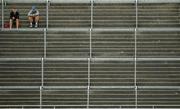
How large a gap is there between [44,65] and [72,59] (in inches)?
43.2

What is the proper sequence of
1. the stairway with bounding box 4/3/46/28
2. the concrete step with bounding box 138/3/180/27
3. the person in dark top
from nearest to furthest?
the person in dark top, the concrete step with bounding box 138/3/180/27, the stairway with bounding box 4/3/46/28

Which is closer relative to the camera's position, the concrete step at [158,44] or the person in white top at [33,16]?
the person in white top at [33,16]

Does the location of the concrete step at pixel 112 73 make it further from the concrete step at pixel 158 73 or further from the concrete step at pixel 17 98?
the concrete step at pixel 17 98

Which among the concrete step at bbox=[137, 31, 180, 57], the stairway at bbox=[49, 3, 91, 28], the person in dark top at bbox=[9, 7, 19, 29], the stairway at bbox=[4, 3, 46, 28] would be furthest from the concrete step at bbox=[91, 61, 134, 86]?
the person in dark top at bbox=[9, 7, 19, 29]

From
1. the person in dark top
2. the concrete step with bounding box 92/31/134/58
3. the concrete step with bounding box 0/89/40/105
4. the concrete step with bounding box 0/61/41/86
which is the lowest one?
the concrete step with bounding box 0/89/40/105

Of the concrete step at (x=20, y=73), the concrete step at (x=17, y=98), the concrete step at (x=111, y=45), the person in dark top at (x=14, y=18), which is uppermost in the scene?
the person in dark top at (x=14, y=18)

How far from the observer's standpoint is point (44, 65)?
64.2ft

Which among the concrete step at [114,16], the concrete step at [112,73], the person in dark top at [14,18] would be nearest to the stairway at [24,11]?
the person in dark top at [14,18]

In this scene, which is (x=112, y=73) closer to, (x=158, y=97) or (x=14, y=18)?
(x=158, y=97)

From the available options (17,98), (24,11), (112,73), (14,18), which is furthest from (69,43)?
(17,98)

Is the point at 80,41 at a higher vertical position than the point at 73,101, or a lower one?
higher

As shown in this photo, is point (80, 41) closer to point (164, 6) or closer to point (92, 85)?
point (92, 85)

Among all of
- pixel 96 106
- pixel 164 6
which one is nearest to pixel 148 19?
pixel 164 6

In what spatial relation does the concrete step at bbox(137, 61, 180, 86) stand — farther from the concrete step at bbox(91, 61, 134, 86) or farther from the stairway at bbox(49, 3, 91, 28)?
the stairway at bbox(49, 3, 91, 28)
